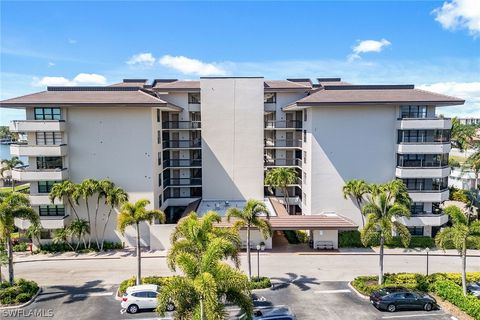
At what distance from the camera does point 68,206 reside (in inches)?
1409

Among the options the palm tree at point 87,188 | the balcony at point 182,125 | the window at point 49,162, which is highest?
the balcony at point 182,125

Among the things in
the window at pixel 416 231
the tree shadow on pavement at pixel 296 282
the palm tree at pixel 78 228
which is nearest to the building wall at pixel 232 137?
the palm tree at pixel 78 228

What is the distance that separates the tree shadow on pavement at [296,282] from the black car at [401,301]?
5.19 metres

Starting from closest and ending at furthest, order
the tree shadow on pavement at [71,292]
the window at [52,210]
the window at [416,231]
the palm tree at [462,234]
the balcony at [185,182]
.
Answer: the palm tree at [462,234] < the tree shadow on pavement at [71,292] < the window at [52,210] < the window at [416,231] < the balcony at [185,182]

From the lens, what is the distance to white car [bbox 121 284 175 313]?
23.3 meters

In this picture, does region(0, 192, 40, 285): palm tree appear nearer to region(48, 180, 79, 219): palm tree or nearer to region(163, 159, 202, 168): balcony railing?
region(48, 180, 79, 219): palm tree

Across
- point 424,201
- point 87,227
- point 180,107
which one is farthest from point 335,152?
point 87,227

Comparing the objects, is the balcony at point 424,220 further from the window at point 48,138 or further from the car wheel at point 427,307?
the window at point 48,138

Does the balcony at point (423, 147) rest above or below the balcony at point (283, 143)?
below

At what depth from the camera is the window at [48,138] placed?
35.3 metres

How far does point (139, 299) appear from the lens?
2331 cm

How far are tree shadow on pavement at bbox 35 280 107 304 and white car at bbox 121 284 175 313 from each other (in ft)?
14.5

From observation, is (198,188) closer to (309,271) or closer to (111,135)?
(111,135)

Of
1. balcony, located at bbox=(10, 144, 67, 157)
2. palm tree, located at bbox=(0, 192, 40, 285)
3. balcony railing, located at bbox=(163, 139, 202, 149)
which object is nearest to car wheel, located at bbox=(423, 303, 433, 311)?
palm tree, located at bbox=(0, 192, 40, 285)
